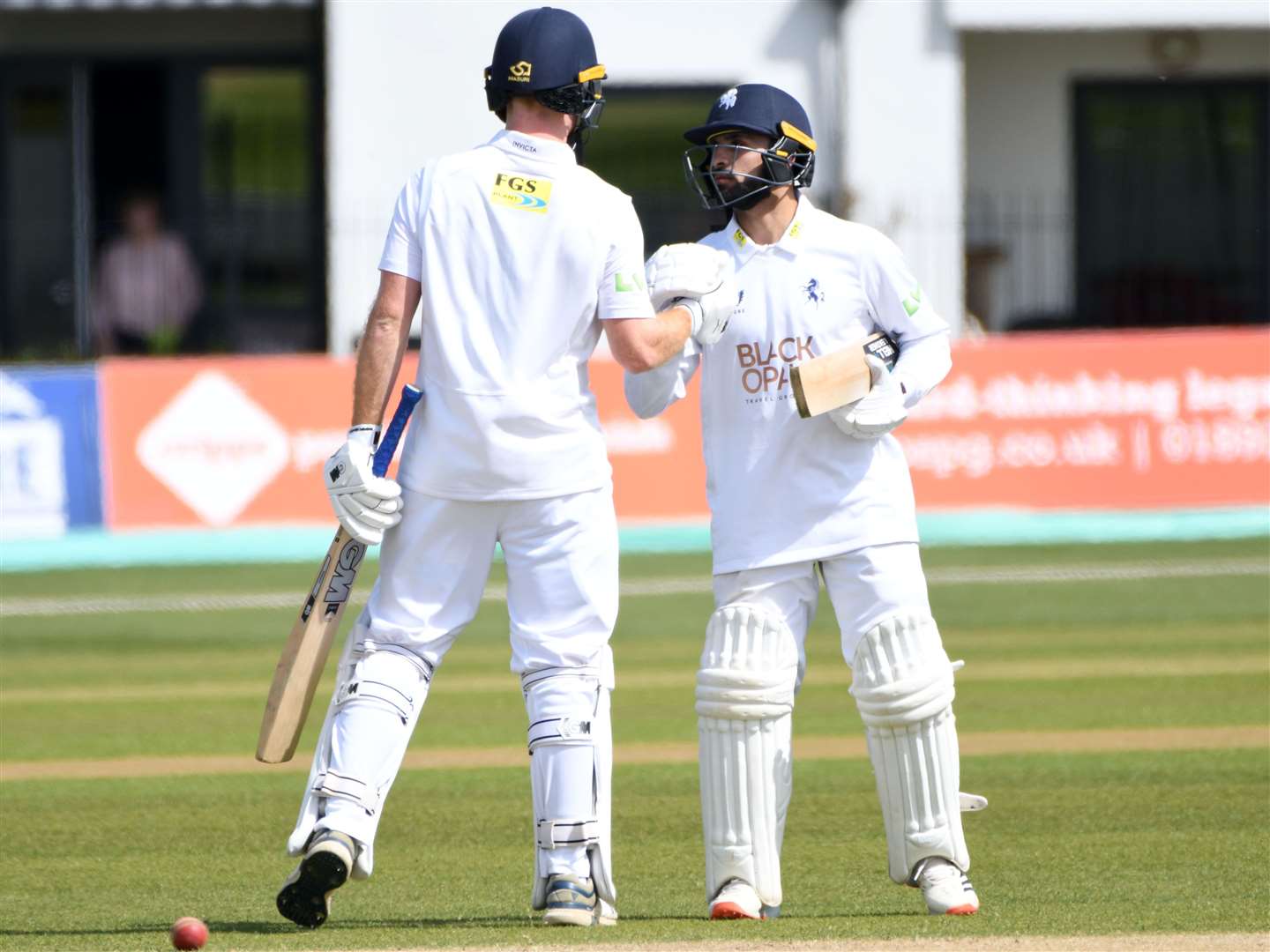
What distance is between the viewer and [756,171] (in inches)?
211

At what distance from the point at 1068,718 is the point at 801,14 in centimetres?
1296

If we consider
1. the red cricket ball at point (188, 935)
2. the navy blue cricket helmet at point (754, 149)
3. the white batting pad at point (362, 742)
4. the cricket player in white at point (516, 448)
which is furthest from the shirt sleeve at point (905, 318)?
the red cricket ball at point (188, 935)

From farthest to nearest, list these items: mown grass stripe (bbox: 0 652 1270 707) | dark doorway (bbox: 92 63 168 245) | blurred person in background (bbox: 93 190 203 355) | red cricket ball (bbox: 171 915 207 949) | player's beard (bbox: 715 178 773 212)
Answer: dark doorway (bbox: 92 63 168 245)
blurred person in background (bbox: 93 190 203 355)
mown grass stripe (bbox: 0 652 1270 707)
player's beard (bbox: 715 178 773 212)
red cricket ball (bbox: 171 915 207 949)

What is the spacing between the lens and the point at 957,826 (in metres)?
5.18

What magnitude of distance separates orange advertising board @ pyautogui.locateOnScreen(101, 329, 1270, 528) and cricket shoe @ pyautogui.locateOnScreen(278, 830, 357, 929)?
9.69m

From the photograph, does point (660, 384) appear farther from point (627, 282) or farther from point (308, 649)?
point (308, 649)

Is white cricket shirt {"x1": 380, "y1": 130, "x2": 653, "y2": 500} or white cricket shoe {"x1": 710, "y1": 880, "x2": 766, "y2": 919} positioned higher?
white cricket shirt {"x1": 380, "y1": 130, "x2": 653, "y2": 500}

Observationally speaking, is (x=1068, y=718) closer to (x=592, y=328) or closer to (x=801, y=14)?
(x=592, y=328)

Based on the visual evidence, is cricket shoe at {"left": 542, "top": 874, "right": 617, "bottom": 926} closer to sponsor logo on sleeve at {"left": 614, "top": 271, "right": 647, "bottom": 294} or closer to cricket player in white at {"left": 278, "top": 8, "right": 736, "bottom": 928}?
cricket player in white at {"left": 278, "top": 8, "right": 736, "bottom": 928}

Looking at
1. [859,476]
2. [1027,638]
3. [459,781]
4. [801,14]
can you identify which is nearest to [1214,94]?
[801,14]

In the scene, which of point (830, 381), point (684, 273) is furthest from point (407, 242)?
point (830, 381)

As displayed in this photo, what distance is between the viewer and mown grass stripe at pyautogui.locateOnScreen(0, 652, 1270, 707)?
9453 mm

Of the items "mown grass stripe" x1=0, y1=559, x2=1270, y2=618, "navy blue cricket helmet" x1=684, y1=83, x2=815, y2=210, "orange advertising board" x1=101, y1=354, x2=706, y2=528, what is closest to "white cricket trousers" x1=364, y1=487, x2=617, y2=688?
"navy blue cricket helmet" x1=684, y1=83, x2=815, y2=210

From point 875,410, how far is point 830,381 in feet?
0.50
